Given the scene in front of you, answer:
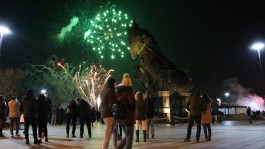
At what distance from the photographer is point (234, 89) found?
76625 millimetres

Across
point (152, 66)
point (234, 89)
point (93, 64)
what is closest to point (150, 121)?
point (152, 66)

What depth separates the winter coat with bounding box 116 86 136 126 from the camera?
26.6 feet

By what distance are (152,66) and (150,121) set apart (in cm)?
1043

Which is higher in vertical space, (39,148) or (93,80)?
(93,80)

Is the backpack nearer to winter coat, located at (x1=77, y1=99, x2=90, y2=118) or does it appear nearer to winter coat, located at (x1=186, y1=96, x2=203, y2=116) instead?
winter coat, located at (x1=186, y1=96, x2=203, y2=116)

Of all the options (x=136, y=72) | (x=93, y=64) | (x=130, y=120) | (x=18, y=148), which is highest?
(x=93, y=64)

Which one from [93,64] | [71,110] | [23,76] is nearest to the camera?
[71,110]

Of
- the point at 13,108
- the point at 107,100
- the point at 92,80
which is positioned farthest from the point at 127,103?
the point at 92,80

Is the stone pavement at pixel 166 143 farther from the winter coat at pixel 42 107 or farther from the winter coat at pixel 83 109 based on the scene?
the winter coat at pixel 83 109

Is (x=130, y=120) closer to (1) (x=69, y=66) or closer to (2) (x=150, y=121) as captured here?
(2) (x=150, y=121)

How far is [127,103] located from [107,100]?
53 centimetres

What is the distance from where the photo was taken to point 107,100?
8398mm

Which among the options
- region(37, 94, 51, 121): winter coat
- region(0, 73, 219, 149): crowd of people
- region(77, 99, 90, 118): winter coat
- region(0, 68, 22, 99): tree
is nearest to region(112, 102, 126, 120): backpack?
region(0, 73, 219, 149): crowd of people

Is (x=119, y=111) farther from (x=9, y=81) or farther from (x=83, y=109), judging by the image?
(x=9, y=81)
